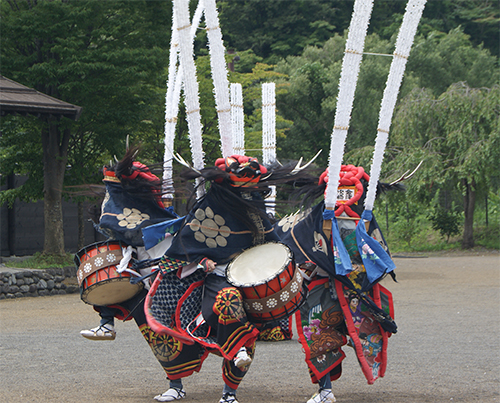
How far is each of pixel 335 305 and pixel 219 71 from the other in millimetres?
1873

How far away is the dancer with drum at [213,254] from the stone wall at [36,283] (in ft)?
22.8

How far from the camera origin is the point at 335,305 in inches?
167

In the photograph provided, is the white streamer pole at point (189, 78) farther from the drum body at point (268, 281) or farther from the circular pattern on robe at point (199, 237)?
the drum body at point (268, 281)

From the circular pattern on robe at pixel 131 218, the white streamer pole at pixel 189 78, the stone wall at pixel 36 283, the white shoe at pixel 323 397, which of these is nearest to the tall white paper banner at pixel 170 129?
the circular pattern on robe at pixel 131 218

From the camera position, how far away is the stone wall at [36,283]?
10047 millimetres

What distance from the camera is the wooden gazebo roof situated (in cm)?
938

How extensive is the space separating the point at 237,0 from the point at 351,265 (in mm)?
33136

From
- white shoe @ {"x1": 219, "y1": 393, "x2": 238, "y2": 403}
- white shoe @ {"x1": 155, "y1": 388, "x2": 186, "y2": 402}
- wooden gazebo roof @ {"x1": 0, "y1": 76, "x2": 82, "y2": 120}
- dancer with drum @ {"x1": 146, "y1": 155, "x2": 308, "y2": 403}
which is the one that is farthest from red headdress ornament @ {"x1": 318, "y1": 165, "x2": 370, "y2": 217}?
wooden gazebo roof @ {"x1": 0, "y1": 76, "x2": 82, "y2": 120}

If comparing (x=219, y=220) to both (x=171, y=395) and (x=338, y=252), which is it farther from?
(x=171, y=395)

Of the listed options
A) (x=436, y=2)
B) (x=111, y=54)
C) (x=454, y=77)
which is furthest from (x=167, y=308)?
(x=436, y=2)

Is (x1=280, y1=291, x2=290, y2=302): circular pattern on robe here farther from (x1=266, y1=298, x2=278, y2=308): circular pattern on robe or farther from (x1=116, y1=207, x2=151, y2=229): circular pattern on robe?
(x1=116, y1=207, x2=151, y2=229): circular pattern on robe

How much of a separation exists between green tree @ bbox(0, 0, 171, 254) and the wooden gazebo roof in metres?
0.56

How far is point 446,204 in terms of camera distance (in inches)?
835

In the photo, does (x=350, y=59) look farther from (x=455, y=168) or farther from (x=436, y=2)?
(x=436, y=2)
